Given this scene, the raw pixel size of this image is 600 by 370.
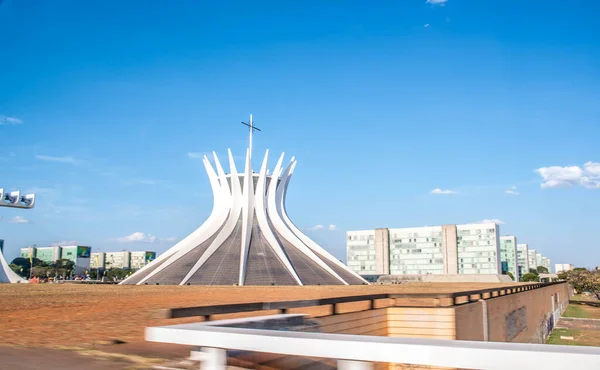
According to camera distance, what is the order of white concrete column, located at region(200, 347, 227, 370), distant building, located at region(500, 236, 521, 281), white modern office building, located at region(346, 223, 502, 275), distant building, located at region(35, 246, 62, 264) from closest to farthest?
white concrete column, located at region(200, 347, 227, 370)
white modern office building, located at region(346, 223, 502, 275)
distant building, located at region(500, 236, 521, 281)
distant building, located at region(35, 246, 62, 264)

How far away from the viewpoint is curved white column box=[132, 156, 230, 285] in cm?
4509

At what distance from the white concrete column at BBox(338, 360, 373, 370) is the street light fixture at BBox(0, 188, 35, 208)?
171ft

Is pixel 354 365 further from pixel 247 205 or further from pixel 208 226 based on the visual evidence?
pixel 208 226

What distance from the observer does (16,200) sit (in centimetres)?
4838

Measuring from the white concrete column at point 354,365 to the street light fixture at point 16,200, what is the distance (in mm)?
51977

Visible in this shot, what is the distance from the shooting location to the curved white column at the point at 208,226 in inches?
1775

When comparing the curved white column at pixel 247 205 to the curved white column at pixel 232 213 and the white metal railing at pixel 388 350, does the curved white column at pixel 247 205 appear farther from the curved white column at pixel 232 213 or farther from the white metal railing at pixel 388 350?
the white metal railing at pixel 388 350

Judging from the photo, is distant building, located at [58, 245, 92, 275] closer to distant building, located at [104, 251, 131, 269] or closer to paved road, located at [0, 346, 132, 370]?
distant building, located at [104, 251, 131, 269]

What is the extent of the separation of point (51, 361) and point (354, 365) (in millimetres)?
3679

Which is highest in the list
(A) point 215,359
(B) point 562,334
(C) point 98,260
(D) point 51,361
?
(A) point 215,359

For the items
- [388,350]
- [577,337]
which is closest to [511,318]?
[577,337]

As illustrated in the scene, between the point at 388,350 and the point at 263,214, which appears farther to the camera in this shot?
the point at 263,214

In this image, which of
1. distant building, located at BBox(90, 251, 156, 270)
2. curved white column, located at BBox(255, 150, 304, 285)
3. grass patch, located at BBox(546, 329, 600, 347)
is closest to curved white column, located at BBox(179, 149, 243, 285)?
curved white column, located at BBox(255, 150, 304, 285)

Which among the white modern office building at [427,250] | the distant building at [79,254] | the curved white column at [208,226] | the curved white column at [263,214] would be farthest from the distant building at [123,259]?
the curved white column at [263,214]
